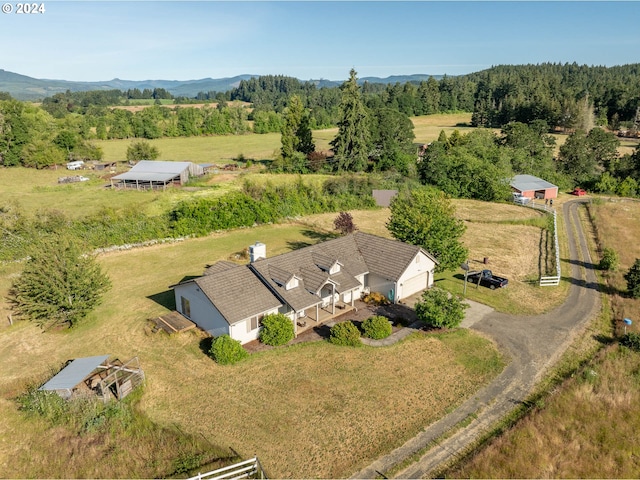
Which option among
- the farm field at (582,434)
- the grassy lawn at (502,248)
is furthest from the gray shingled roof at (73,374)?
the grassy lawn at (502,248)

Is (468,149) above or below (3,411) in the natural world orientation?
above

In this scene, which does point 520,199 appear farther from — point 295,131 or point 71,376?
point 71,376

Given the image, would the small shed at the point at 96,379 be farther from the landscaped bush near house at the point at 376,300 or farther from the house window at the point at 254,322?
the landscaped bush near house at the point at 376,300

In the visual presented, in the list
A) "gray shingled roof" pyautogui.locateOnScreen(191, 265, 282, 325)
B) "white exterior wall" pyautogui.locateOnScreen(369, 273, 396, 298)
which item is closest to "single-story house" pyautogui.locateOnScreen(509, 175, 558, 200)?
"white exterior wall" pyautogui.locateOnScreen(369, 273, 396, 298)

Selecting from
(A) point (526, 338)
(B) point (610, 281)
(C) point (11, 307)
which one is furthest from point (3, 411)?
(B) point (610, 281)

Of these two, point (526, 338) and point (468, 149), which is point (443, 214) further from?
point (468, 149)

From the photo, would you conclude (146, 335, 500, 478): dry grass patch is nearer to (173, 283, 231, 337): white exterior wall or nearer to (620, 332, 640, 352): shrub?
(173, 283, 231, 337): white exterior wall

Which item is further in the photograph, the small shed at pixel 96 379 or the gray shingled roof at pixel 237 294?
the gray shingled roof at pixel 237 294
